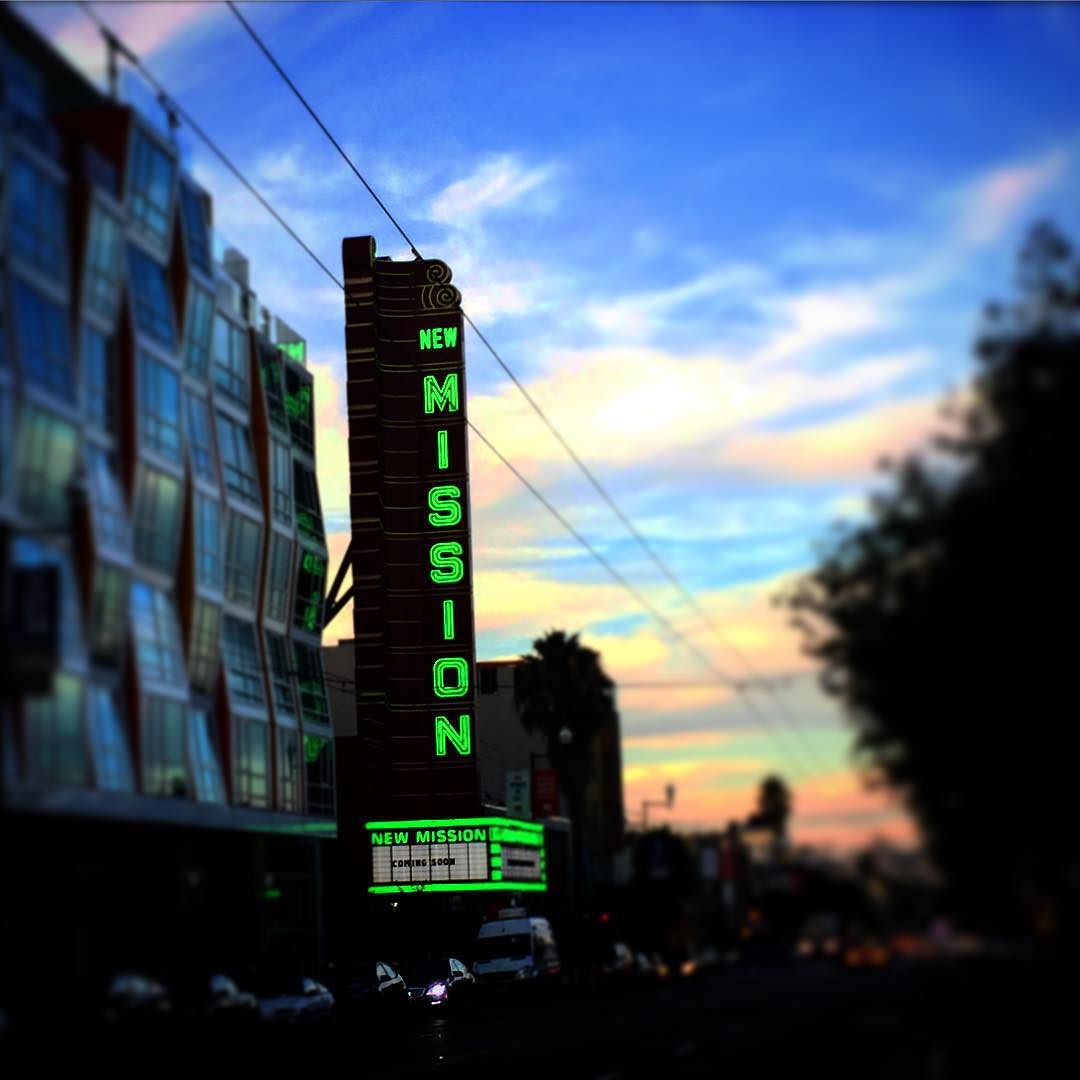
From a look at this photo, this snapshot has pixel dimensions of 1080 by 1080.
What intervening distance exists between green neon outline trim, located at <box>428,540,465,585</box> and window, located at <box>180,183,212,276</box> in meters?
29.0

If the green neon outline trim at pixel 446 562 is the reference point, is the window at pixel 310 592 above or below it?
below

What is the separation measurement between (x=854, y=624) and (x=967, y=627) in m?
3.11

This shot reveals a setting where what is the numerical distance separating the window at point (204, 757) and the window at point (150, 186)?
33.2ft

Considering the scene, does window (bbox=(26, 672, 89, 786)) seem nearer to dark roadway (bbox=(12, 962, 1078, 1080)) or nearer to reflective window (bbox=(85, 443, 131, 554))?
reflective window (bbox=(85, 443, 131, 554))

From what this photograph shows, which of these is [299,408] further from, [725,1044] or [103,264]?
[725,1044]

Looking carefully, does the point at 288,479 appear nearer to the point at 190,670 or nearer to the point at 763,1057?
the point at 190,670

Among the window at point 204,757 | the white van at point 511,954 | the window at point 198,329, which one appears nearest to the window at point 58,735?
the window at point 204,757

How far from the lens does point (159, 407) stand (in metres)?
31.5

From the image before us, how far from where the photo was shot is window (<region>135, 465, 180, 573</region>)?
101 feet

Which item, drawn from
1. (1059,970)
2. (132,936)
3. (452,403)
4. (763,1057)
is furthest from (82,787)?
(452,403)

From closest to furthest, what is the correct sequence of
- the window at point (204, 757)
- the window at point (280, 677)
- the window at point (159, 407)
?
the window at point (159, 407), the window at point (204, 757), the window at point (280, 677)

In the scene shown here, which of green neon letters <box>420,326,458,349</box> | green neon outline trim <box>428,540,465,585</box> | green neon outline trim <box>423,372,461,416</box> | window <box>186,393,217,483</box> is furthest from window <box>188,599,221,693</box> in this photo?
green neon letters <box>420,326,458,349</box>

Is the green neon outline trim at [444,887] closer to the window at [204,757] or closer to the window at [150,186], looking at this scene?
the window at [204,757]

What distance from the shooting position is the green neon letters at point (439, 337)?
210ft
